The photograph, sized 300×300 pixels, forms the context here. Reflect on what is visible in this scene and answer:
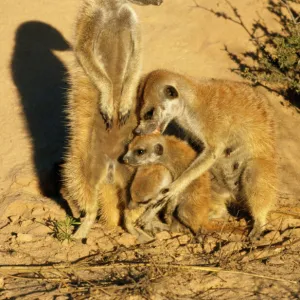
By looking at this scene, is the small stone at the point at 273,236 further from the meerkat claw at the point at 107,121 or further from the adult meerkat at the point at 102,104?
the meerkat claw at the point at 107,121

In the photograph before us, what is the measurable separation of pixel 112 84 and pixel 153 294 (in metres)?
2.02

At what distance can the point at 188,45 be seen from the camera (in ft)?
25.5

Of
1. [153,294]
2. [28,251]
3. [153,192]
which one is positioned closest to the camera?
[153,294]

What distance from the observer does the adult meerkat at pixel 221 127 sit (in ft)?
16.0

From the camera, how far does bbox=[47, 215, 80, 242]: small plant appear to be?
4629 mm

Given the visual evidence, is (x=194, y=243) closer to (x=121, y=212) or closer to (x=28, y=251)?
(x=121, y=212)

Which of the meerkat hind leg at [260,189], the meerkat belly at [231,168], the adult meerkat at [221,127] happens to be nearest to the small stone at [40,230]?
the adult meerkat at [221,127]

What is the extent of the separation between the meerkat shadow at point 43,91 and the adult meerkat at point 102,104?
1063 millimetres

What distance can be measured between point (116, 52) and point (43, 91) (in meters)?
2.53

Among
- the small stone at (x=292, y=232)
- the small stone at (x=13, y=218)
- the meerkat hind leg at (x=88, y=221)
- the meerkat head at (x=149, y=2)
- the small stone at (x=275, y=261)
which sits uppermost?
the meerkat head at (x=149, y=2)

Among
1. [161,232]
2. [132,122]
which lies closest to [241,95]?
[132,122]

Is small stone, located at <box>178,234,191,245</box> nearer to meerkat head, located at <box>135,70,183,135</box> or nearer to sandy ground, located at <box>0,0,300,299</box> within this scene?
sandy ground, located at <box>0,0,300,299</box>

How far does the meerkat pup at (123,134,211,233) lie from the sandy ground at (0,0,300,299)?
0.21 metres

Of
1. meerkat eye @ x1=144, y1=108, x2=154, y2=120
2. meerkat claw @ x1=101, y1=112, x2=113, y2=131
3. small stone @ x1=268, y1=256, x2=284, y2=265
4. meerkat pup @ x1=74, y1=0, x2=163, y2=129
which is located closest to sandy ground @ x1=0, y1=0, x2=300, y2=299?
small stone @ x1=268, y1=256, x2=284, y2=265
